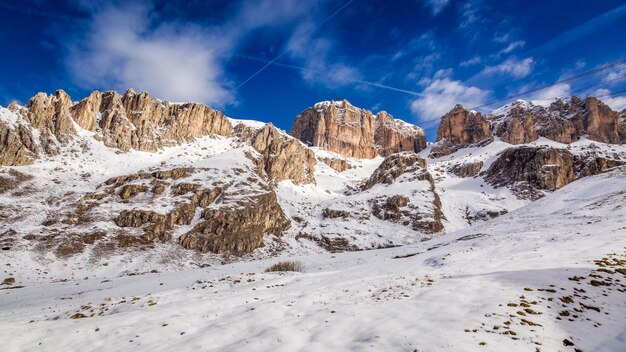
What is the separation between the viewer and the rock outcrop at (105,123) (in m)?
66.8

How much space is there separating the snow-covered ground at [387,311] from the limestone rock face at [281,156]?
91019 millimetres

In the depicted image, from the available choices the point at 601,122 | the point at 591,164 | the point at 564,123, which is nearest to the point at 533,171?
the point at 591,164

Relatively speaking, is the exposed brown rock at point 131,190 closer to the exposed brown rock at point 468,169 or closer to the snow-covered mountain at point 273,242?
the snow-covered mountain at point 273,242

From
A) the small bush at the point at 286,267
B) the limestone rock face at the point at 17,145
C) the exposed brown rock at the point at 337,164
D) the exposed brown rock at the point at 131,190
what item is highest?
the exposed brown rock at the point at 337,164

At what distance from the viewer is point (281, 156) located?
380 feet

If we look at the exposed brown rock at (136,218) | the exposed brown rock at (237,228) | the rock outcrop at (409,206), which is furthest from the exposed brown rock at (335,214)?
the exposed brown rock at (136,218)

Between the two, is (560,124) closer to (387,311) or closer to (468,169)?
(468,169)

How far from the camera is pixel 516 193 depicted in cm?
10631

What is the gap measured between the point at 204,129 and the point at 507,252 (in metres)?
107

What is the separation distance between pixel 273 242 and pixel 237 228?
26.1 ft

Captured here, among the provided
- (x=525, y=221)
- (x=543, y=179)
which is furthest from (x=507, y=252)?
(x=543, y=179)

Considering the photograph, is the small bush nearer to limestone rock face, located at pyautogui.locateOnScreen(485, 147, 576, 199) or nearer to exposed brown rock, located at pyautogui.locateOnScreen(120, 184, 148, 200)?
exposed brown rock, located at pyautogui.locateOnScreen(120, 184, 148, 200)

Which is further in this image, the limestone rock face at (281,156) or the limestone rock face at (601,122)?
the limestone rock face at (601,122)

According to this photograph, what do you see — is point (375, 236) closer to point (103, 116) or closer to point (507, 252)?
point (507, 252)
